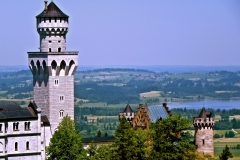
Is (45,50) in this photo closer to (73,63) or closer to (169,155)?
(73,63)

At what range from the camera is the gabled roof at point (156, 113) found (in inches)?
4993

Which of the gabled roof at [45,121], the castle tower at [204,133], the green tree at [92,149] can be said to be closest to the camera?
the green tree at [92,149]

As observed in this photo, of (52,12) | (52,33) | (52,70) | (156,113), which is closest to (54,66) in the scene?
(52,70)

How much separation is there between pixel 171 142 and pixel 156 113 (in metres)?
21.9

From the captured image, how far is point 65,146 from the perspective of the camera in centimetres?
11638

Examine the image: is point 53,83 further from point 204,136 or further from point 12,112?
point 204,136

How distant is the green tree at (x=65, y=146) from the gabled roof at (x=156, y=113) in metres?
11.4

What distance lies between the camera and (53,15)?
13025cm

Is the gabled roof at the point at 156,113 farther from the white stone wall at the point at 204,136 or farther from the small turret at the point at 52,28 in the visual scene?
the small turret at the point at 52,28

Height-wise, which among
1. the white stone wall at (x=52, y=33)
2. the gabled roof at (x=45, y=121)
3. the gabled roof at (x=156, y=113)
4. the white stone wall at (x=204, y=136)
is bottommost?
the white stone wall at (x=204, y=136)

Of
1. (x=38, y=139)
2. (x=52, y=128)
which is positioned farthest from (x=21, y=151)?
(x=52, y=128)

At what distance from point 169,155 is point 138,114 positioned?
872 inches

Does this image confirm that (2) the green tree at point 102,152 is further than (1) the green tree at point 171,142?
Yes

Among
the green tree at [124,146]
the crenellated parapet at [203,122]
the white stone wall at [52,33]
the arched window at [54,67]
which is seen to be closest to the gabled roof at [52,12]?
the white stone wall at [52,33]
